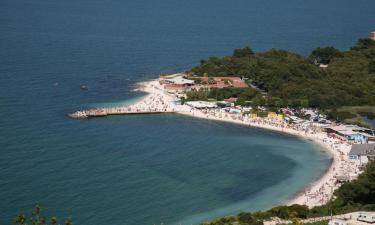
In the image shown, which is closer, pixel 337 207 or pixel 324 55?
pixel 337 207

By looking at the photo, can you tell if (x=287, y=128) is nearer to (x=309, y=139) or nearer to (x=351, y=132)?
(x=309, y=139)

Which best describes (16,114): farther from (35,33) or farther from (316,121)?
(35,33)

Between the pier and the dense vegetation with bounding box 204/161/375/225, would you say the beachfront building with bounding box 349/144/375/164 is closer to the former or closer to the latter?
the dense vegetation with bounding box 204/161/375/225

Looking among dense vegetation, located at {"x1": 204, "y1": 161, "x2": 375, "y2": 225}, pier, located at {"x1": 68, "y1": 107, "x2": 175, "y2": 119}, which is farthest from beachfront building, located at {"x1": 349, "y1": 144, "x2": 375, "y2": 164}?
pier, located at {"x1": 68, "y1": 107, "x2": 175, "y2": 119}

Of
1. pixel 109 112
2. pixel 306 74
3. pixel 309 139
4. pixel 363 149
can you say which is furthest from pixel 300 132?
pixel 109 112

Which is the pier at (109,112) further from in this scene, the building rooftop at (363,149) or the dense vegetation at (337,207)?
the dense vegetation at (337,207)

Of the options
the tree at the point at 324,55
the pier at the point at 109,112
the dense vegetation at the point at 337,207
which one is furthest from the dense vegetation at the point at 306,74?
the dense vegetation at the point at 337,207
